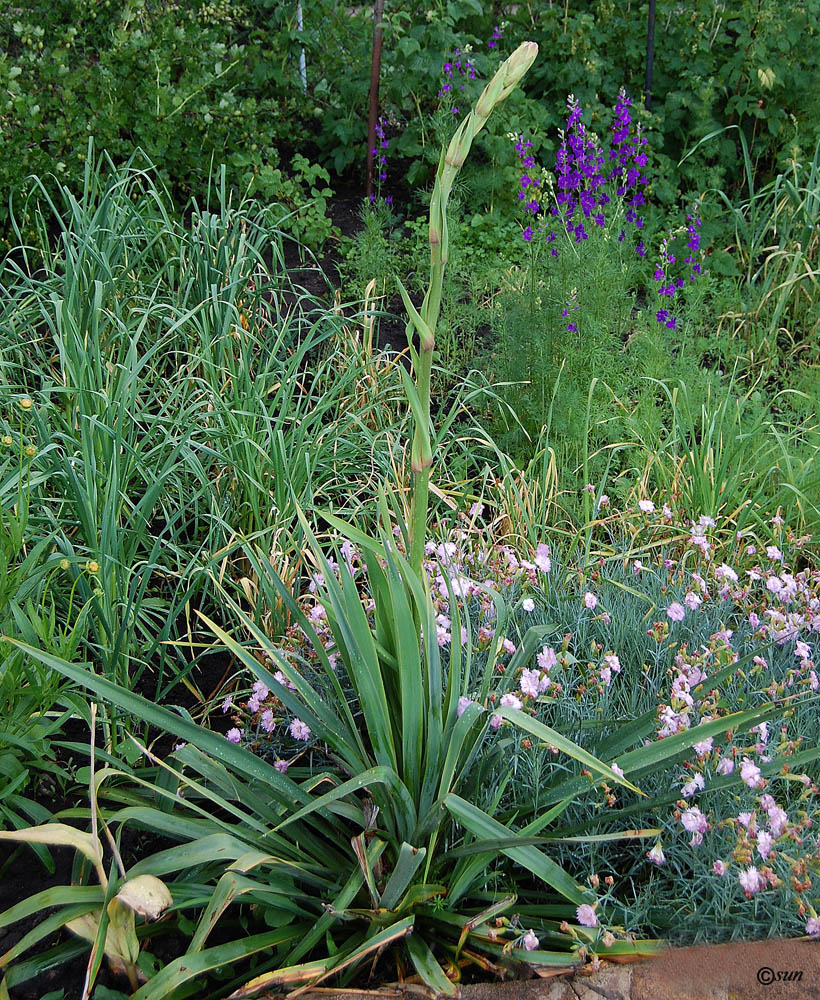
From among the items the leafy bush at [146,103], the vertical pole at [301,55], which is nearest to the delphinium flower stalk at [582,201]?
the leafy bush at [146,103]

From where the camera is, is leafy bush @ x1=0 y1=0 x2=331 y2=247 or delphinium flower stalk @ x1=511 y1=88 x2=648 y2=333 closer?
delphinium flower stalk @ x1=511 y1=88 x2=648 y2=333

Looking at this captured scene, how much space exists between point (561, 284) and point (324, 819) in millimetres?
2053

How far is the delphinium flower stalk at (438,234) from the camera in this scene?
51.0 inches

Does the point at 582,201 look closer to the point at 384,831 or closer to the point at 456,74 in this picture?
the point at 456,74

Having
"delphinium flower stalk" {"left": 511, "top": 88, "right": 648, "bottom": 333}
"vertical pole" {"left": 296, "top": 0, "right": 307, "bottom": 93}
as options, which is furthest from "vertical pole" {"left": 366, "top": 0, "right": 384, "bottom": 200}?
"vertical pole" {"left": 296, "top": 0, "right": 307, "bottom": 93}

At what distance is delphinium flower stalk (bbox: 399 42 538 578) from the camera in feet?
4.25

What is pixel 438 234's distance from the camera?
1367 mm

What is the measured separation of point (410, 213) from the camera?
4.72m

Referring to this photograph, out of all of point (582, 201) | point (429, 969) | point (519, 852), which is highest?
point (582, 201)

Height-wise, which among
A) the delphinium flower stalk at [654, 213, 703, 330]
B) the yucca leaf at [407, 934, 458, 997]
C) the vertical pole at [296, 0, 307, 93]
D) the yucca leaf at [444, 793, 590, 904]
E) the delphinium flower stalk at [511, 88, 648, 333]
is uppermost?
the vertical pole at [296, 0, 307, 93]

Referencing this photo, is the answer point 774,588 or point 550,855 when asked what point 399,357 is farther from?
point 550,855

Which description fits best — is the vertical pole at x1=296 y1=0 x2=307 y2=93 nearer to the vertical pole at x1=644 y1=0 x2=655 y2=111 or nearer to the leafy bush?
the leafy bush

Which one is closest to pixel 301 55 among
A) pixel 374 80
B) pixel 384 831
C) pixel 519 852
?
pixel 374 80

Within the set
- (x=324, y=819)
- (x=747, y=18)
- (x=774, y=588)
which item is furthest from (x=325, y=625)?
(x=747, y=18)
